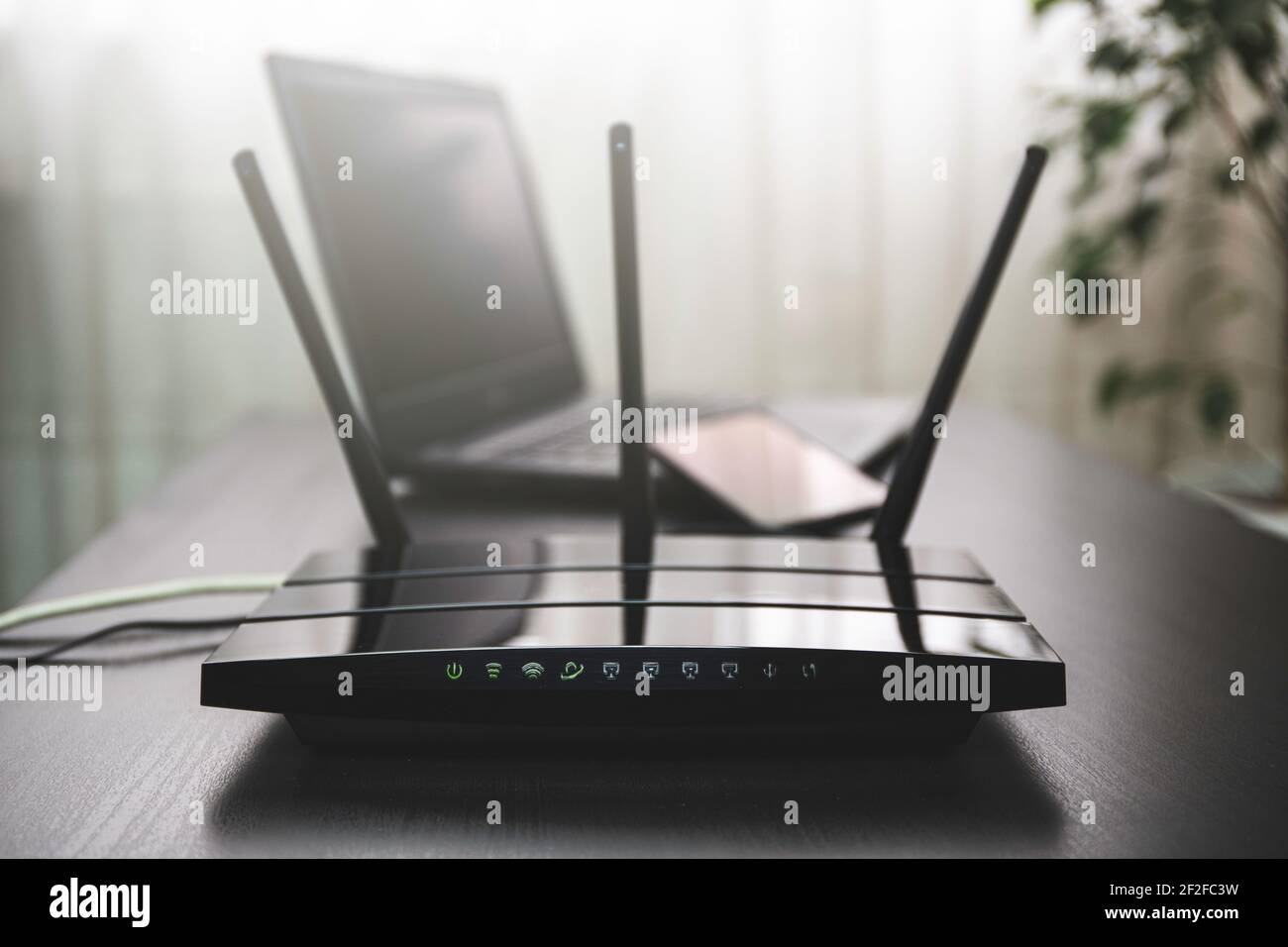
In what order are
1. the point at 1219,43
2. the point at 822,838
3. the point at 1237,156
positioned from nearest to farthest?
the point at 822,838
the point at 1219,43
the point at 1237,156

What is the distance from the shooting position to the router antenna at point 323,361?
460 mm

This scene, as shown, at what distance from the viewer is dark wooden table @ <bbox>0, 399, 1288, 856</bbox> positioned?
33 centimetres

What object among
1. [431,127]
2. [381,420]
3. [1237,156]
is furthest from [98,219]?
[1237,156]

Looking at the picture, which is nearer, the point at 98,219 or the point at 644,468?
the point at 644,468

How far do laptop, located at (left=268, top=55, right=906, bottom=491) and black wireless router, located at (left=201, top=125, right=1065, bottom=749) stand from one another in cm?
36

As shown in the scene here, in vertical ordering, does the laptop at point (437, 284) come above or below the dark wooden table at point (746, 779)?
above

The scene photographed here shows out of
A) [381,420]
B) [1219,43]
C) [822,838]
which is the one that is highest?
[1219,43]

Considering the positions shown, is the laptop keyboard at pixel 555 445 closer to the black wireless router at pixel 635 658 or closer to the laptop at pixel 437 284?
the laptop at pixel 437 284

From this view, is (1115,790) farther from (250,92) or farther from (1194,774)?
(250,92)

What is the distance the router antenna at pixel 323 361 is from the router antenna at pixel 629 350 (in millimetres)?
105

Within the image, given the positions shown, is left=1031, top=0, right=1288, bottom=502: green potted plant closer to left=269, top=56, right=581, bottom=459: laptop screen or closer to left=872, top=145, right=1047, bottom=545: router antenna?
left=269, top=56, right=581, bottom=459: laptop screen

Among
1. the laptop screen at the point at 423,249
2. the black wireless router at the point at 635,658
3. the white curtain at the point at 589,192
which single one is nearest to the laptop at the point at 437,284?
the laptop screen at the point at 423,249

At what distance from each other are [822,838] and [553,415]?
0.72 meters

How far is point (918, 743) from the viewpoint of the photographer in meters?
0.38
